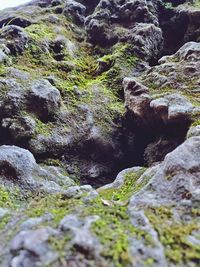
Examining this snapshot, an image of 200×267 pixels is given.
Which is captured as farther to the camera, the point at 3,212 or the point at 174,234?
the point at 3,212

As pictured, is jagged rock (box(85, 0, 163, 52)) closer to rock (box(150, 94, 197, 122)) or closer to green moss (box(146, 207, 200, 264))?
rock (box(150, 94, 197, 122))

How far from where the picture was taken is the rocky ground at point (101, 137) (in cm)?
407

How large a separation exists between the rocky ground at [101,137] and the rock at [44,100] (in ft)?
0.09

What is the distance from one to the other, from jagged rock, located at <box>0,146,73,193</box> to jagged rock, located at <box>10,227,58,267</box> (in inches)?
99.2

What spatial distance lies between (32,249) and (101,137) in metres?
5.42

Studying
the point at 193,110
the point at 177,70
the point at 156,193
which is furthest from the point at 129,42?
the point at 156,193

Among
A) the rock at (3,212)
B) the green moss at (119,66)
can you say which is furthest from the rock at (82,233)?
the green moss at (119,66)

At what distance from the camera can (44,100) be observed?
8.75 meters

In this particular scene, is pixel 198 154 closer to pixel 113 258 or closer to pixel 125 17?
pixel 113 258

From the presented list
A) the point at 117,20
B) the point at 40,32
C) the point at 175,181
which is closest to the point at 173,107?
the point at 175,181

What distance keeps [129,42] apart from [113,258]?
9.75m

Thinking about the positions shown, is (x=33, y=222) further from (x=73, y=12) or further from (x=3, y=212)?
(x=73, y=12)

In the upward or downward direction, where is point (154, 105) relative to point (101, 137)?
upward

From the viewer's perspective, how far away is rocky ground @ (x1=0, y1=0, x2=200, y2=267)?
4074 mm
